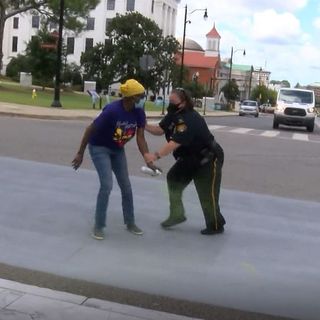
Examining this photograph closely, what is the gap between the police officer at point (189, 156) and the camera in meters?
5.97

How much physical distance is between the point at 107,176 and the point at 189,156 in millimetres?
861

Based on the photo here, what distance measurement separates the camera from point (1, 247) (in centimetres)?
568

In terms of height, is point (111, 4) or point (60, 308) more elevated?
point (111, 4)

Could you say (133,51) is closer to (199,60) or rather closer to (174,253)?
(199,60)

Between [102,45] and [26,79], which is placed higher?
[102,45]

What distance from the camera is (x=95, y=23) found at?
107188mm

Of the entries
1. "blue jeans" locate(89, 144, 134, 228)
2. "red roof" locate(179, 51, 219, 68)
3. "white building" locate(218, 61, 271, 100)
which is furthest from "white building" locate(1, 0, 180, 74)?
"blue jeans" locate(89, 144, 134, 228)

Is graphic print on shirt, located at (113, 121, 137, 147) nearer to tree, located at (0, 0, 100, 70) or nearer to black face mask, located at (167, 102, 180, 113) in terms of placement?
black face mask, located at (167, 102, 180, 113)

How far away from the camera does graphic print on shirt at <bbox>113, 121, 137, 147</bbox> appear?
19.1ft

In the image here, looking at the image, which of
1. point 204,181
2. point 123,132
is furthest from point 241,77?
point 123,132

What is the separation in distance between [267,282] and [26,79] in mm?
58392

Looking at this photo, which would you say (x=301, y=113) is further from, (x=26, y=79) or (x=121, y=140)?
(x=26, y=79)

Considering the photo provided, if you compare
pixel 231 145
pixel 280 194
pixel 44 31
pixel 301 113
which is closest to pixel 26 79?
pixel 44 31

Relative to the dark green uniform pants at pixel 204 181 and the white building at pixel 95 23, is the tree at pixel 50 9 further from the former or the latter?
the white building at pixel 95 23
